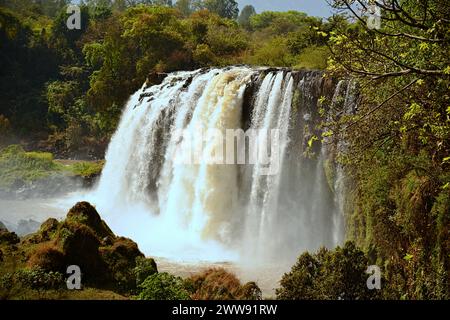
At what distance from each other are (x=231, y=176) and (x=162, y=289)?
8.50 m

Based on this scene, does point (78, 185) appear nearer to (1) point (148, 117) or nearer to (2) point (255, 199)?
(1) point (148, 117)

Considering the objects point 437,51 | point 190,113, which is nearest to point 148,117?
point 190,113

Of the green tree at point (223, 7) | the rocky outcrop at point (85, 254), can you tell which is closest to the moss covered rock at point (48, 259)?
the rocky outcrop at point (85, 254)

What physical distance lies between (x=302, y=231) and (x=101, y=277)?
6.79 meters

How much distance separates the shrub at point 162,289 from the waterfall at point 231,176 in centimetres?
501

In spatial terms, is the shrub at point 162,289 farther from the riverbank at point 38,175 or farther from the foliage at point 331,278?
the riverbank at point 38,175

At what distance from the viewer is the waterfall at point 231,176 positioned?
13773 millimetres

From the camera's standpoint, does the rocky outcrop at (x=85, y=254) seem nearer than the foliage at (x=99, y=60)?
Yes

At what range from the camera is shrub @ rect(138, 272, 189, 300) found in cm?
768

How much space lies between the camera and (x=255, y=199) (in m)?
14.9

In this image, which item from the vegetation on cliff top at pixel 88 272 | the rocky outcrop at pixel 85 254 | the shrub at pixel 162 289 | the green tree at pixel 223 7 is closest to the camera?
the shrub at pixel 162 289

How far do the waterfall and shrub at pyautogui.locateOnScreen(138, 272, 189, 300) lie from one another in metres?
5.01

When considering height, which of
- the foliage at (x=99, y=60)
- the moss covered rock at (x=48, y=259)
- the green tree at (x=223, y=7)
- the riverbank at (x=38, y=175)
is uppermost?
the green tree at (x=223, y=7)

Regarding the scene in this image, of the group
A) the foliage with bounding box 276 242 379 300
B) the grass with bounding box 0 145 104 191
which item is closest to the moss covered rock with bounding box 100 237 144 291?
the foliage with bounding box 276 242 379 300
